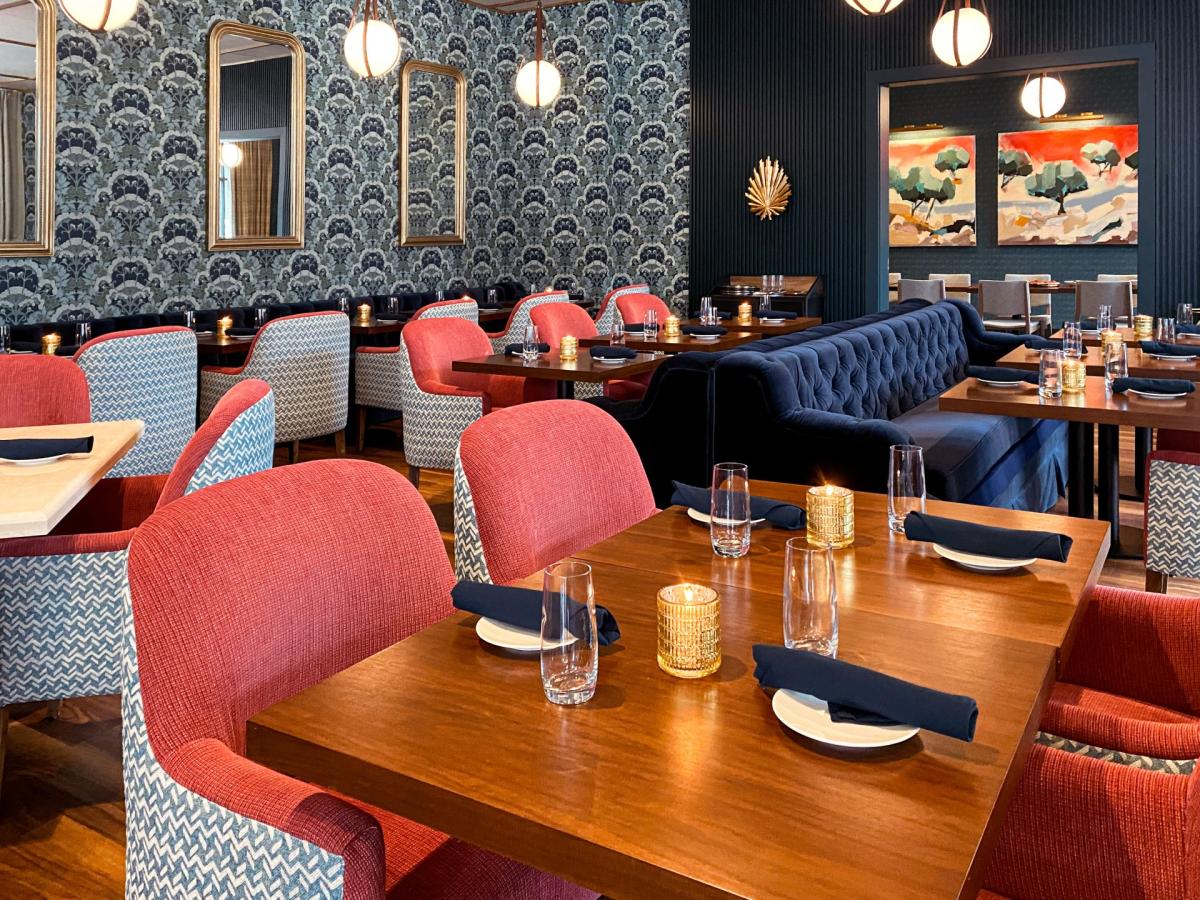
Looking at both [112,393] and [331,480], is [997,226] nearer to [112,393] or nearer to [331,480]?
[112,393]

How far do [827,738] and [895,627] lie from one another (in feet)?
1.18

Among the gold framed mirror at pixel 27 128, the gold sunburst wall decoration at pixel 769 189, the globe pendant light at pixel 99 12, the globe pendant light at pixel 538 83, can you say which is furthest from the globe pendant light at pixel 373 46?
the gold sunburst wall decoration at pixel 769 189

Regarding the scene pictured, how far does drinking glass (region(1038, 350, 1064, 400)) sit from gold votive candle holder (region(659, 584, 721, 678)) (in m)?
2.81

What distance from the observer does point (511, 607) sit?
1398mm

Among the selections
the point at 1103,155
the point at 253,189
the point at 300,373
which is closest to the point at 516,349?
the point at 300,373

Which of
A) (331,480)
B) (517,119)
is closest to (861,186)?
(517,119)

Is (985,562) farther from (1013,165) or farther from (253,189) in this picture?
(1013,165)

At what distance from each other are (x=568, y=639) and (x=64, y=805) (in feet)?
6.13

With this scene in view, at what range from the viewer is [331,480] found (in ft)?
5.24

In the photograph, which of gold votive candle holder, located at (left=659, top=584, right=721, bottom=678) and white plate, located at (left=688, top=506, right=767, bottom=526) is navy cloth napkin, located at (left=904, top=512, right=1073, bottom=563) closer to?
white plate, located at (left=688, top=506, right=767, bottom=526)

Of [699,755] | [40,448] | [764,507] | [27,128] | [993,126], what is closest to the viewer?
[699,755]

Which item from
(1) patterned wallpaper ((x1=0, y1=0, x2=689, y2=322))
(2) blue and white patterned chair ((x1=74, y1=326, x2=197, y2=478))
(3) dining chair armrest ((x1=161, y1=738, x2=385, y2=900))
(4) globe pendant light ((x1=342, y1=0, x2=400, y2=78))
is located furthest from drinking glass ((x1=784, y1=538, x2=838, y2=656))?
(1) patterned wallpaper ((x1=0, y1=0, x2=689, y2=322))

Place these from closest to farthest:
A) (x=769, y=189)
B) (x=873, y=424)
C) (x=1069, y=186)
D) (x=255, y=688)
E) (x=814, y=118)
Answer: (x=255, y=688) < (x=873, y=424) < (x=814, y=118) < (x=769, y=189) < (x=1069, y=186)

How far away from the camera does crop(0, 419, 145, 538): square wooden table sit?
197cm
